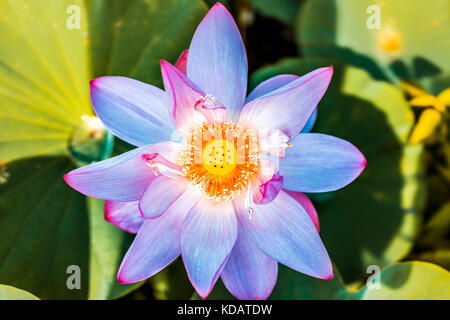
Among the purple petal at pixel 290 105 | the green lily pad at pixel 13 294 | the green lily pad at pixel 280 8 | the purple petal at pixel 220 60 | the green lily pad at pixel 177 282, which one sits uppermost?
the green lily pad at pixel 280 8

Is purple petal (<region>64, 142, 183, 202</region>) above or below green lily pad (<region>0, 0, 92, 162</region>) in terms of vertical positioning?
below

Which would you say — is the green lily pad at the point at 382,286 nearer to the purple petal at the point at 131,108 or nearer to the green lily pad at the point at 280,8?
the purple petal at the point at 131,108

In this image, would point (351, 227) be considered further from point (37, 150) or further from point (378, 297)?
point (37, 150)

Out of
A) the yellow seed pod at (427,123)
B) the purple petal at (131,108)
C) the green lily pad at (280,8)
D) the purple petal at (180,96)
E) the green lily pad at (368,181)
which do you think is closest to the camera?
the purple petal at (180,96)

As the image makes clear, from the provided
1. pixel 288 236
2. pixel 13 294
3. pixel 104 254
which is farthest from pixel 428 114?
pixel 13 294

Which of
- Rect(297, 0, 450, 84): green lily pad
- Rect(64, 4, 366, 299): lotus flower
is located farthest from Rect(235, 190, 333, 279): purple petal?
Rect(297, 0, 450, 84): green lily pad

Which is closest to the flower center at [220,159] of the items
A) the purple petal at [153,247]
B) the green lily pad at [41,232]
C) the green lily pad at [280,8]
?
the purple petal at [153,247]

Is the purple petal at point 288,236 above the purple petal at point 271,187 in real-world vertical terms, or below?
below

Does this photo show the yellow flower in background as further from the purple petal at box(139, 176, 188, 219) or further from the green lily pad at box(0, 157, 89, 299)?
the green lily pad at box(0, 157, 89, 299)
